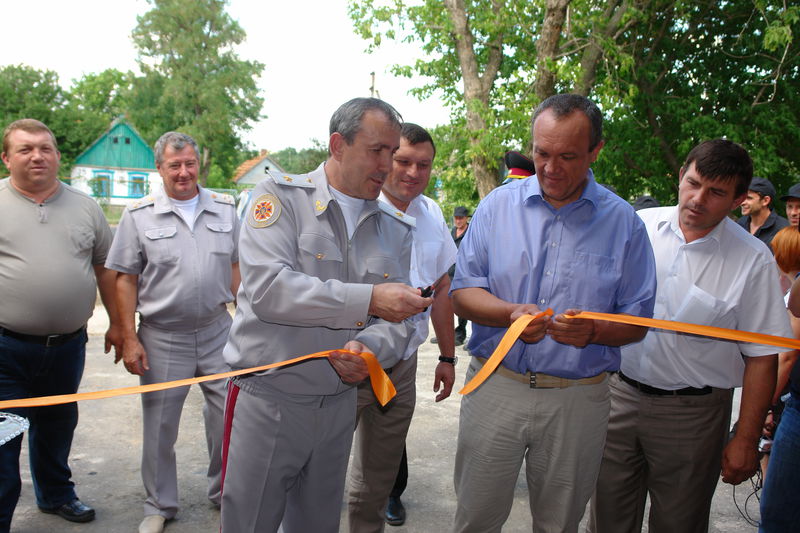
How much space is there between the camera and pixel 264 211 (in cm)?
220

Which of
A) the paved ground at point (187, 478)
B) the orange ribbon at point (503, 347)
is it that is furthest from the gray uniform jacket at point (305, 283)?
the paved ground at point (187, 478)

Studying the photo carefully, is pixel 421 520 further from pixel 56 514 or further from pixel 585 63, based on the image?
pixel 585 63

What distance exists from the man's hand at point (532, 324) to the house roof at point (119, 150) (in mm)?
42790

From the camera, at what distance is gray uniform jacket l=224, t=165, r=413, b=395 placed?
2.07 metres

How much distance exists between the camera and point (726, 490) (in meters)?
4.29

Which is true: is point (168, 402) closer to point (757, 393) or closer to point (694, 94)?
point (757, 393)

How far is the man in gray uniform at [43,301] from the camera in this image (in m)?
3.30

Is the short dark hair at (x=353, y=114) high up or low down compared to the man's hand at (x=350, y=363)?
up

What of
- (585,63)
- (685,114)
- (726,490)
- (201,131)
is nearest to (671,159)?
(685,114)

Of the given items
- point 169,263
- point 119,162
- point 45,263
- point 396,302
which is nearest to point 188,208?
point 169,263

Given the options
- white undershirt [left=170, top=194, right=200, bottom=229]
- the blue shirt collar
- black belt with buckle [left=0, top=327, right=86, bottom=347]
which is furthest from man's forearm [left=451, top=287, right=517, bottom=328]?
black belt with buckle [left=0, top=327, right=86, bottom=347]

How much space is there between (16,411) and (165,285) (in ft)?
3.52

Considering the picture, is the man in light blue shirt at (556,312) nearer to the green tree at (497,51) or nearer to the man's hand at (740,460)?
the man's hand at (740,460)

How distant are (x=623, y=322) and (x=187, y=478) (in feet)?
10.9
